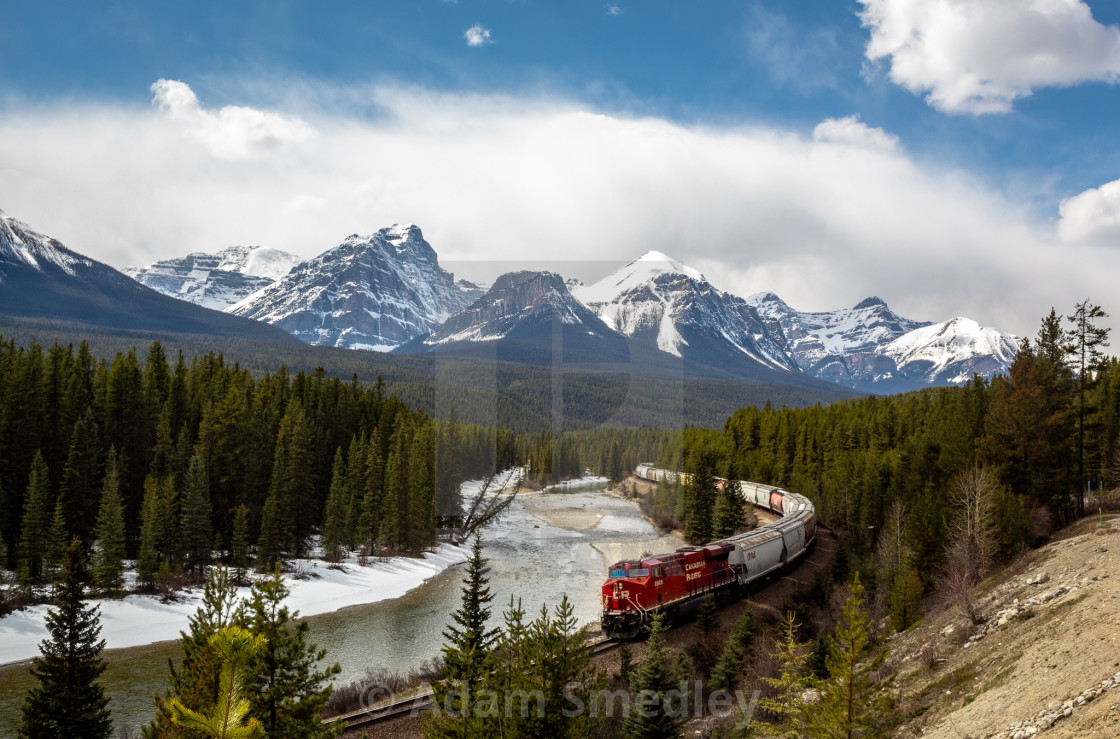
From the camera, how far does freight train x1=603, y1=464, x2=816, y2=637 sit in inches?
1407

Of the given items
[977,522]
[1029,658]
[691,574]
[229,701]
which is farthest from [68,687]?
[977,522]

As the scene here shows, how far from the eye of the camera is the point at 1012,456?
45.1 m

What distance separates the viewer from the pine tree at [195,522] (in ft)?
173

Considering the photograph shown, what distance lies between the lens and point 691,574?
130 feet

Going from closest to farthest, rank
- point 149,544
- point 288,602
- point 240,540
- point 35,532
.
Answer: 1. point 35,532
2. point 288,602
3. point 149,544
4. point 240,540

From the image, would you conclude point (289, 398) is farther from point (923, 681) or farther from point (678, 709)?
point (923, 681)

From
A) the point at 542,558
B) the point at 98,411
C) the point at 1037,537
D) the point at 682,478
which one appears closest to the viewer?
the point at 1037,537

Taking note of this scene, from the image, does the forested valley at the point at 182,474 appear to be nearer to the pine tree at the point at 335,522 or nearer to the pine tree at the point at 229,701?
the pine tree at the point at 335,522

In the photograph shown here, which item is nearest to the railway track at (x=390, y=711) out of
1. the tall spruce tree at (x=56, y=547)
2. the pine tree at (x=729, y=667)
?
the pine tree at (x=729, y=667)

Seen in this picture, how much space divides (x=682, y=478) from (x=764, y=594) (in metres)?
38.4

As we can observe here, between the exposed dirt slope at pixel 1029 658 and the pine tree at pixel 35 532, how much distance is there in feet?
179

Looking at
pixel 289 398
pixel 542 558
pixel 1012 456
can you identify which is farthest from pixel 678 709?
pixel 289 398

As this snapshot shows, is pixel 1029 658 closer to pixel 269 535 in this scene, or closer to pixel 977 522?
pixel 977 522

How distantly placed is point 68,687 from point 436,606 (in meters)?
28.3
